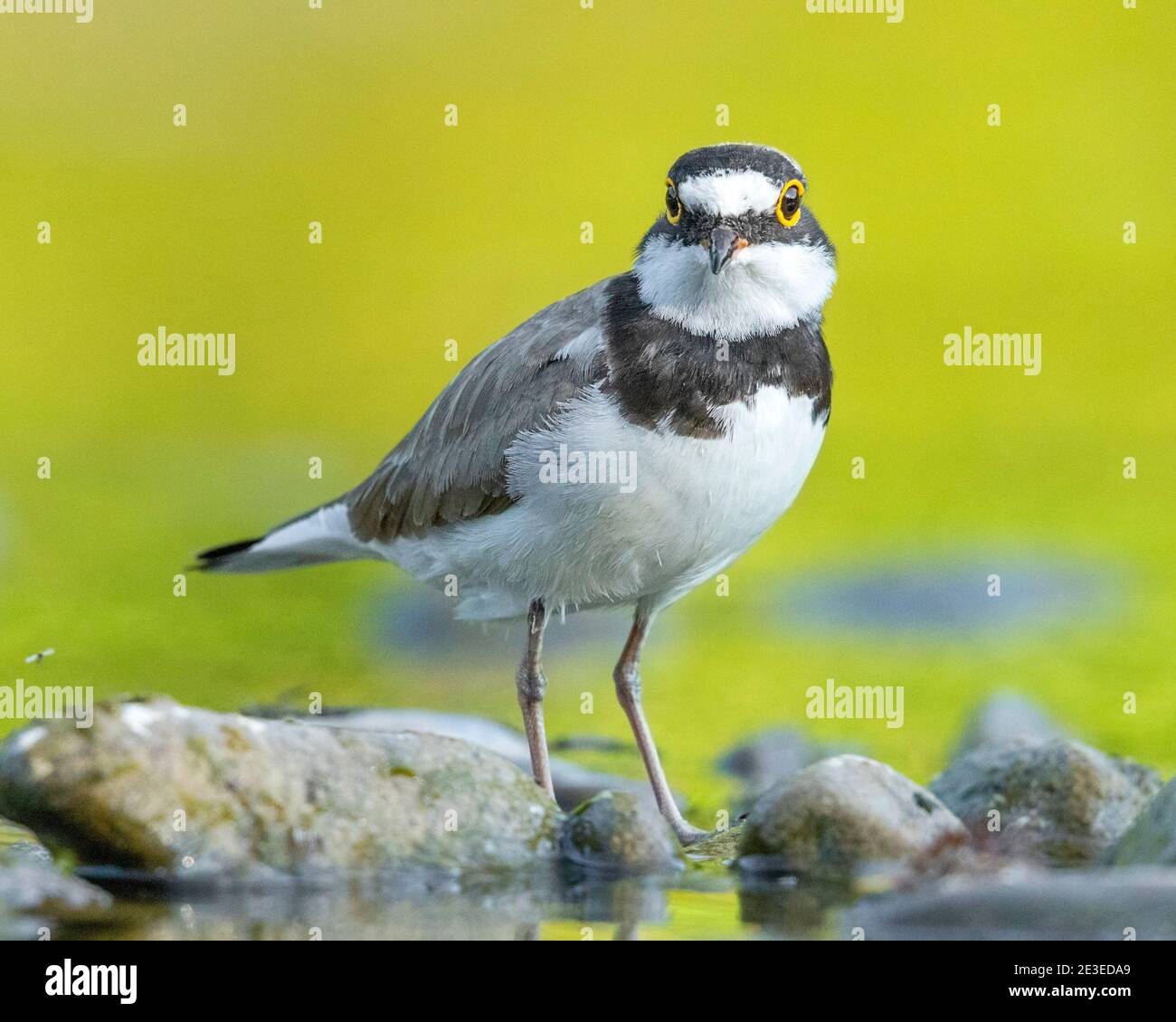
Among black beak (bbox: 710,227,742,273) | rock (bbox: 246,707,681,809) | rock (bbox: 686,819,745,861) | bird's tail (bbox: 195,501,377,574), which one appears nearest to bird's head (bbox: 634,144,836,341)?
black beak (bbox: 710,227,742,273)

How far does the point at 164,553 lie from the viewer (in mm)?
14227

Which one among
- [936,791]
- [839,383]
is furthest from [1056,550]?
[936,791]

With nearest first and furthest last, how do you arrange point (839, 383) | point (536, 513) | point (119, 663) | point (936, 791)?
point (536, 513)
point (936, 791)
point (119, 663)
point (839, 383)

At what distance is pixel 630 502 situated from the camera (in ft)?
23.6

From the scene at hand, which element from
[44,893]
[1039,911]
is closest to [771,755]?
[1039,911]

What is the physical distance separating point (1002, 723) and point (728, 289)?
3795 mm

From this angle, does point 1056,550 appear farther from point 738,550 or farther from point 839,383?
point 738,550

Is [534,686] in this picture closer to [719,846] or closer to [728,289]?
[719,846]

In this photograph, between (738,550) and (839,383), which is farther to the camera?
(839,383)

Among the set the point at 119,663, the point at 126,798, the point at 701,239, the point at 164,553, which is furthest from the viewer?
the point at 164,553

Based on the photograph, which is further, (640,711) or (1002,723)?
(1002,723)

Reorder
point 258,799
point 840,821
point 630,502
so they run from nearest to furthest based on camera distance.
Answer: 1. point 258,799
2. point 840,821
3. point 630,502

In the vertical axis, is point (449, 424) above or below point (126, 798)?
above

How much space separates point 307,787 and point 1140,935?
9.90 feet
